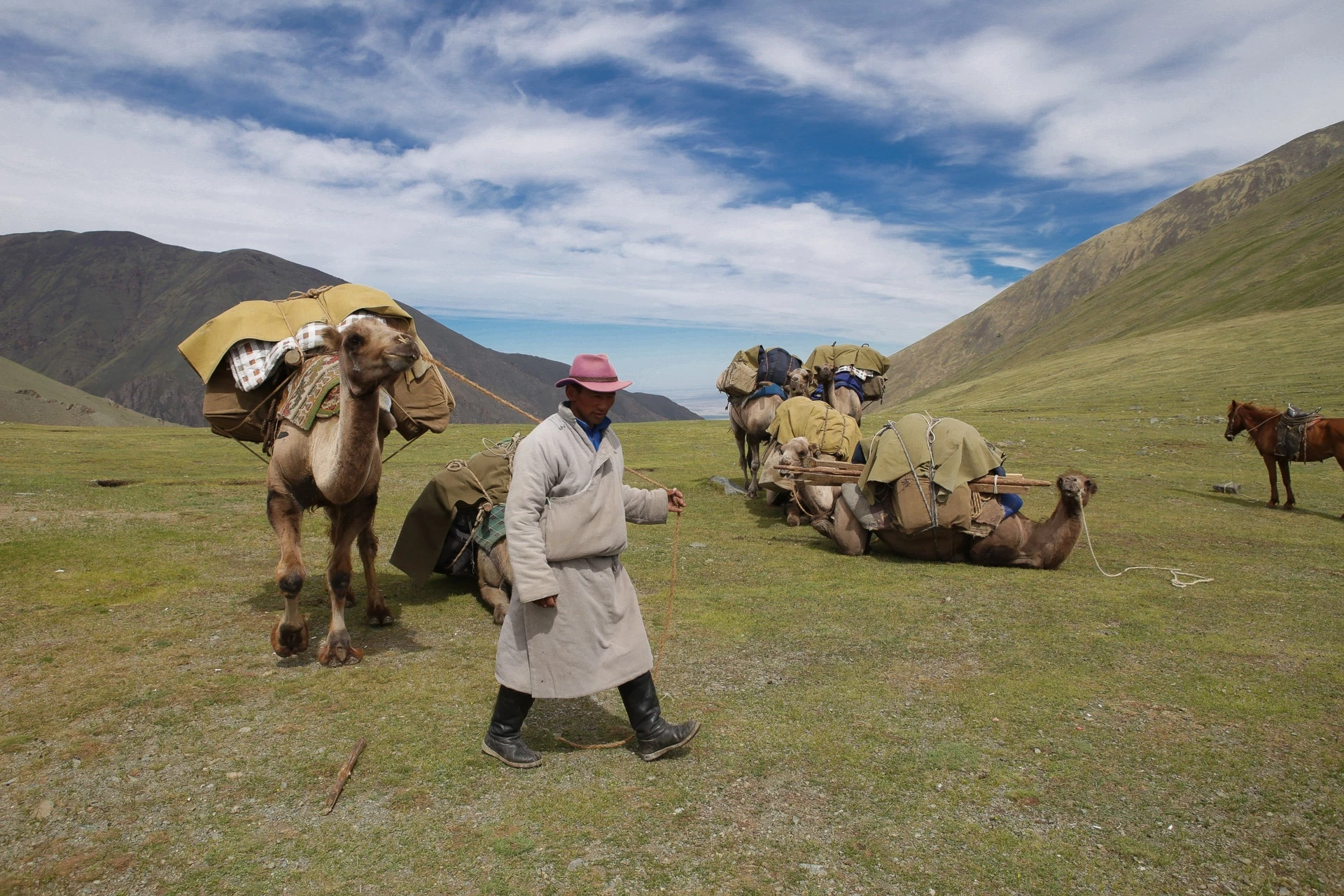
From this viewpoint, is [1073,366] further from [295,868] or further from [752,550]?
[295,868]

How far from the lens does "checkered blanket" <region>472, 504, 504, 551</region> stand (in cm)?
842

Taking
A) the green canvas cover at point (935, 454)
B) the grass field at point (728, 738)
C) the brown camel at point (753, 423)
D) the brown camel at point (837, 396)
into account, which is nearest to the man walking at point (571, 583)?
the grass field at point (728, 738)

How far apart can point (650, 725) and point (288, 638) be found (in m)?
3.30

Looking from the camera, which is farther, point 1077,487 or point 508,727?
point 1077,487

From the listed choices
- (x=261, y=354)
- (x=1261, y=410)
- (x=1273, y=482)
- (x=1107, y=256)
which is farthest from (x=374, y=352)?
(x=1107, y=256)

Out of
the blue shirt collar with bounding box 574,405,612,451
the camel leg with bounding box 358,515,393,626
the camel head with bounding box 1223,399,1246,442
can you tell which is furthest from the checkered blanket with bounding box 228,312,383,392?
the camel head with bounding box 1223,399,1246,442

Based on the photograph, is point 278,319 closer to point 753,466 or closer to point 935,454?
point 935,454

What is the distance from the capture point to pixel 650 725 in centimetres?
505

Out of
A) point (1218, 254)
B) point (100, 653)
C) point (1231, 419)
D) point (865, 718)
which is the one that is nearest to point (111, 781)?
point (100, 653)

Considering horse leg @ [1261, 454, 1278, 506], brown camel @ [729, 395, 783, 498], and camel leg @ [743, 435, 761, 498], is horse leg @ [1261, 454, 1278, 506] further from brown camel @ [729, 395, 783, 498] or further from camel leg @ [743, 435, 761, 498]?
camel leg @ [743, 435, 761, 498]

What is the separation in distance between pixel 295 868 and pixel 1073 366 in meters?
72.2

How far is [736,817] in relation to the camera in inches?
172

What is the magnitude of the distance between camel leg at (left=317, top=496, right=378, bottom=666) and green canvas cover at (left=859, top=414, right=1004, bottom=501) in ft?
19.7

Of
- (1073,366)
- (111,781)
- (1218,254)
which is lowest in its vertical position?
(111,781)
